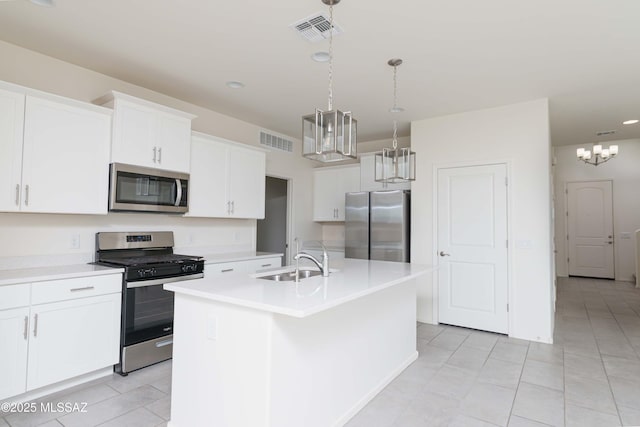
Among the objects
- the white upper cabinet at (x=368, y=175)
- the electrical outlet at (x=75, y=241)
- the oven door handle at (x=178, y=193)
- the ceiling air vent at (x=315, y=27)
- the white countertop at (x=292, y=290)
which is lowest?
the white countertop at (x=292, y=290)

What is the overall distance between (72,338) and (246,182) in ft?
7.83

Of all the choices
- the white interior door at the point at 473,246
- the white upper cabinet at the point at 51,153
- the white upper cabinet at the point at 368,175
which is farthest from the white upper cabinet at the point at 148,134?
Result: the white interior door at the point at 473,246

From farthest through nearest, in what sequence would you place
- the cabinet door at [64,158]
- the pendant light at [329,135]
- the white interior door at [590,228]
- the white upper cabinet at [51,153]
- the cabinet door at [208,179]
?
the white interior door at [590,228], the cabinet door at [208,179], the cabinet door at [64,158], the white upper cabinet at [51,153], the pendant light at [329,135]

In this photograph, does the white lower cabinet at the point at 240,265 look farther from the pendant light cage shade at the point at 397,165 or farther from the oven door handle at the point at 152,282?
the pendant light cage shade at the point at 397,165

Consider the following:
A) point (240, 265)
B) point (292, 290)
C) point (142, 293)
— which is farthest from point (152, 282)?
point (292, 290)

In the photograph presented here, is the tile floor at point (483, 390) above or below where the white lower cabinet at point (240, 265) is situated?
below

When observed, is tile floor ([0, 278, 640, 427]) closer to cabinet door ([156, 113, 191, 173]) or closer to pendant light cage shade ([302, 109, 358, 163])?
pendant light cage shade ([302, 109, 358, 163])

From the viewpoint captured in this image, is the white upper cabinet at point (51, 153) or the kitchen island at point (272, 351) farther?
the white upper cabinet at point (51, 153)

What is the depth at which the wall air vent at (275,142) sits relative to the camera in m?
5.10

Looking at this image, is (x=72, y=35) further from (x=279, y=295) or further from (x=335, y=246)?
(x=335, y=246)

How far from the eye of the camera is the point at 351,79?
11.0 ft

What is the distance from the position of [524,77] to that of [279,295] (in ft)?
10.2

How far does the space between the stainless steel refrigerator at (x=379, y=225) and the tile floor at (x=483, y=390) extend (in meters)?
1.20

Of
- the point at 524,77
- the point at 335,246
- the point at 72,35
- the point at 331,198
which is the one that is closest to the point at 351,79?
the point at 524,77
